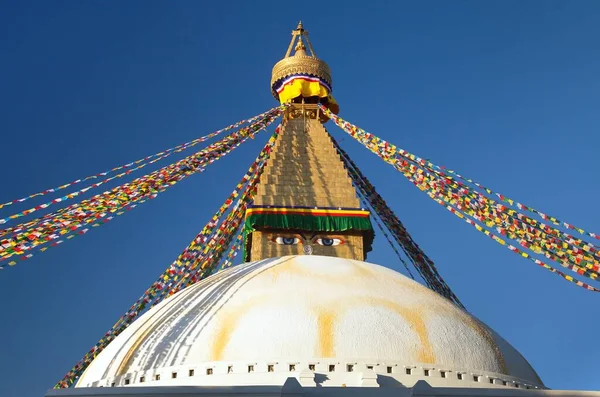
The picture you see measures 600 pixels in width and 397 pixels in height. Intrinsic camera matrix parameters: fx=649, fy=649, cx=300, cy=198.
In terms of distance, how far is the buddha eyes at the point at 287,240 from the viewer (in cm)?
979

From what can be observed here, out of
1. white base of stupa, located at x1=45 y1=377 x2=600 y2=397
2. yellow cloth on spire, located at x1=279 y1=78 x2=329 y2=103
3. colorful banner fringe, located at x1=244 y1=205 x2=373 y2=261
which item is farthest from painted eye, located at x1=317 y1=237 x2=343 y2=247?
white base of stupa, located at x1=45 y1=377 x2=600 y2=397

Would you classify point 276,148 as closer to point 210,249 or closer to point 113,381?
point 210,249

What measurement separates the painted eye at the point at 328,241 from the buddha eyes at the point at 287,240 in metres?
0.36

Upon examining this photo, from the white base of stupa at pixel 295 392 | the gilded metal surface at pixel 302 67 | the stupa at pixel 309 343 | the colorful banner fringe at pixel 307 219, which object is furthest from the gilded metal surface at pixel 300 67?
the white base of stupa at pixel 295 392

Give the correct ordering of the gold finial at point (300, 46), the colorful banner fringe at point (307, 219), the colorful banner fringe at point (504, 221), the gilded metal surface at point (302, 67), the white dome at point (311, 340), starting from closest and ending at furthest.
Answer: the white dome at point (311, 340)
the colorful banner fringe at point (504, 221)
the colorful banner fringe at point (307, 219)
the gilded metal surface at point (302, 67)
the gold finial at point (300, 46)

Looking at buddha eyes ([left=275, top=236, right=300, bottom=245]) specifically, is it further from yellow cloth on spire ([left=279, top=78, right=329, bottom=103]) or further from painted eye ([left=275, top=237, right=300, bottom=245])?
yellow cloth on spire ([left=279, top=78, right=329, bottom=103])

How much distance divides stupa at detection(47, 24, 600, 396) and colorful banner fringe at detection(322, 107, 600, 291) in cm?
153

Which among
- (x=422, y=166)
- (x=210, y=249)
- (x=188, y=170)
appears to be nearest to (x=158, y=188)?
(x=188, y=170)

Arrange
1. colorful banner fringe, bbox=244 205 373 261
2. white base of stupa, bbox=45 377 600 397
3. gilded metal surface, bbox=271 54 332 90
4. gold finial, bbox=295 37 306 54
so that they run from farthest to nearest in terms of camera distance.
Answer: gold finial, bbox=295 37 306 54, gilded metal surface, bbox=271 54 332 90, colorful banner fringe, bbox=244 205 373 261, white base of stupa, bbox=45 377 600 397

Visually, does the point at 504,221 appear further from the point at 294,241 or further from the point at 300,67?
the point at 300,67

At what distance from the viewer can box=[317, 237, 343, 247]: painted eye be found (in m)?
9.85

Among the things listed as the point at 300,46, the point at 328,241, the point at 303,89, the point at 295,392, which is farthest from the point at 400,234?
the point at 295,392

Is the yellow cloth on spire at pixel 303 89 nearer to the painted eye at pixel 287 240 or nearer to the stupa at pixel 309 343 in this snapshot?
the painted eye at pixel 287 240

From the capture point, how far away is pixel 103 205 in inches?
313
